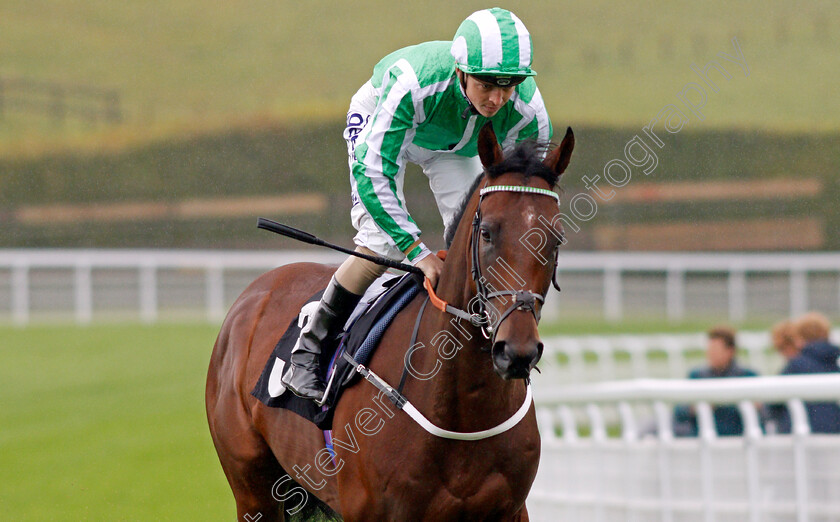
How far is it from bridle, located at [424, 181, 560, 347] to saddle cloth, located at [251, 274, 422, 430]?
349 millimetres

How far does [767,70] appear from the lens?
22.7 meters

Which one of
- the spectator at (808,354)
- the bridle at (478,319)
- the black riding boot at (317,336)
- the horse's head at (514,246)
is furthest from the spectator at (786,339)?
the horse's head at (514,246)

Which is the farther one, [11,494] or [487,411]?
[11,494]

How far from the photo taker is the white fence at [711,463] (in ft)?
10.4

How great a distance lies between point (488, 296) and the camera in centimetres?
231

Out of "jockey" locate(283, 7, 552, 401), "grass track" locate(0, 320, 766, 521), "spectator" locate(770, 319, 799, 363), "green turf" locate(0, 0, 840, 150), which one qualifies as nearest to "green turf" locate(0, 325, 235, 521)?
"grass track" locate(0, 320, 766, 521)

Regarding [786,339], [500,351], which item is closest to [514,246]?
[500,351]

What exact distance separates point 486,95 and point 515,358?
796 mm

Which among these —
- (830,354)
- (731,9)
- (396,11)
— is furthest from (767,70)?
(830,354)

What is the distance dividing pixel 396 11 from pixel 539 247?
23053 mm

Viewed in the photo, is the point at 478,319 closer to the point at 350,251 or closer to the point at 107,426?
the point at 350,251

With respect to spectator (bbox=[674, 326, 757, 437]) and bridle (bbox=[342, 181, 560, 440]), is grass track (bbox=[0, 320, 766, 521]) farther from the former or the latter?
bridle (bbox=[342, 181, 560, 440])

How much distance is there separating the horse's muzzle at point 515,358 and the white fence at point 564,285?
1221 centimetres

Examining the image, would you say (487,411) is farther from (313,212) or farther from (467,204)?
(313,212)
